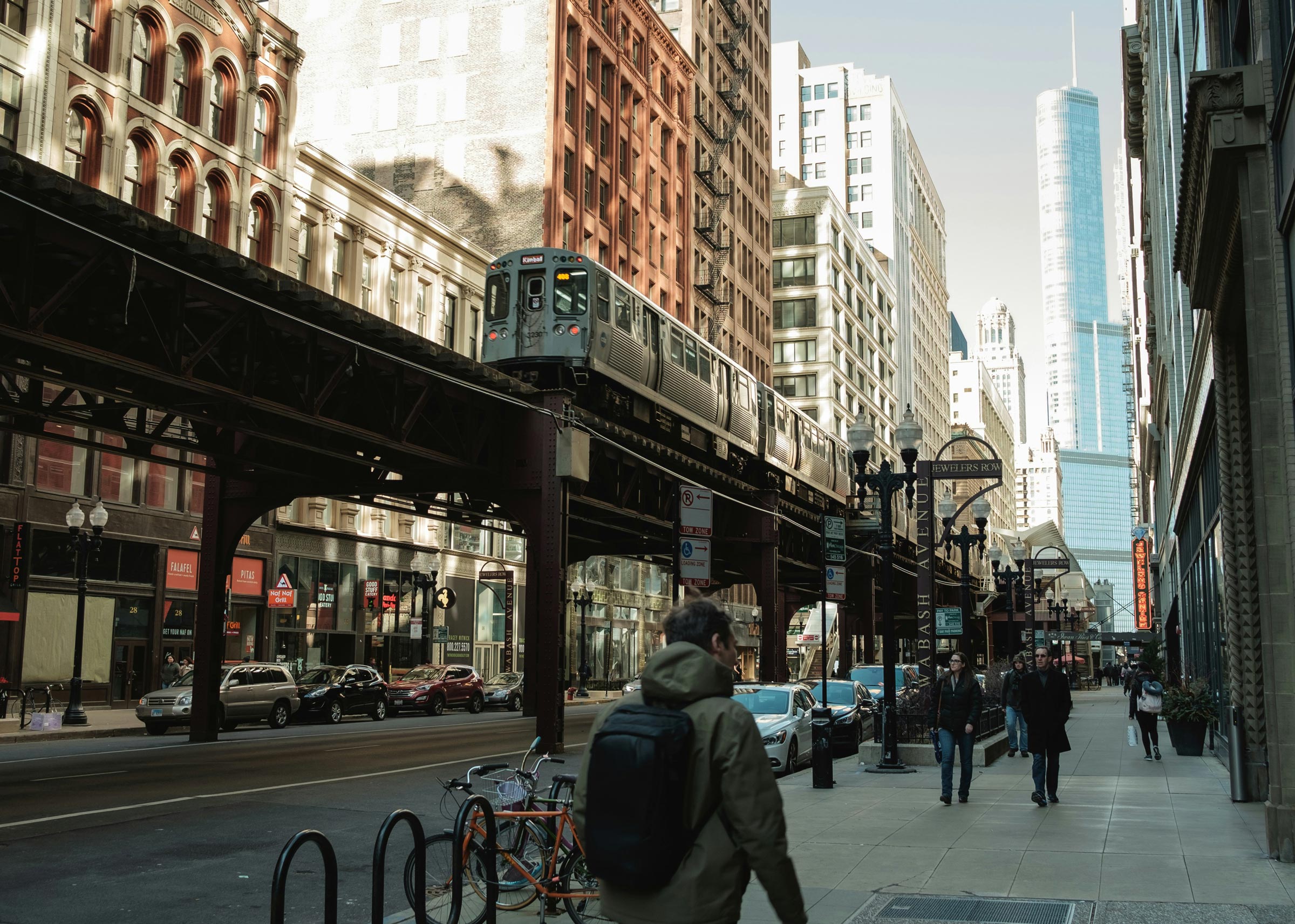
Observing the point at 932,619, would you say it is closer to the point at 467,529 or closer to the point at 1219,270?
the point at 1219,270

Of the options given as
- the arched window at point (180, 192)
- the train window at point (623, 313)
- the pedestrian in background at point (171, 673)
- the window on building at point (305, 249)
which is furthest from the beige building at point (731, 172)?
the train window at point (623, 313)

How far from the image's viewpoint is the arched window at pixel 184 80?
3903 centimetres

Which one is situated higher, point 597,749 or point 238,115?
point 238,115

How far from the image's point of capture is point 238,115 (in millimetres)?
41906

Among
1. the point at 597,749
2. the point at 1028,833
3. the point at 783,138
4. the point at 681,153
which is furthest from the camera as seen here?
the point at 783,138

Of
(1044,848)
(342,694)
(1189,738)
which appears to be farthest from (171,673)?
(1044,848)

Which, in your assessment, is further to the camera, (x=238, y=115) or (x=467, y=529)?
(x=467, y=529)

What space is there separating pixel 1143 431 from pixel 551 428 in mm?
53049

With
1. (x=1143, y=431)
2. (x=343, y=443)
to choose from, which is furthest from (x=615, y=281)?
(x=1143, y=431)

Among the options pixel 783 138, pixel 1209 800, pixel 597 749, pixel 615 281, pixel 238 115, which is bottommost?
pixel 1209 800

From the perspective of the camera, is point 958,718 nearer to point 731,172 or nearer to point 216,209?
point 216,209

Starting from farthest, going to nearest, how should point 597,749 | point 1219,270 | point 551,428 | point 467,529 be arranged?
point 467,529
point 551,428
point 1219,270
point 597,749

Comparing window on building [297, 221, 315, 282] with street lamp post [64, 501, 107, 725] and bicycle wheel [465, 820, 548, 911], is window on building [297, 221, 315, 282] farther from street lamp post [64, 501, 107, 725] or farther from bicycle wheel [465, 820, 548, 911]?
bicycle wheel [465, 820, 548, 911]

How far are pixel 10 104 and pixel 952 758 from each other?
29.1m
